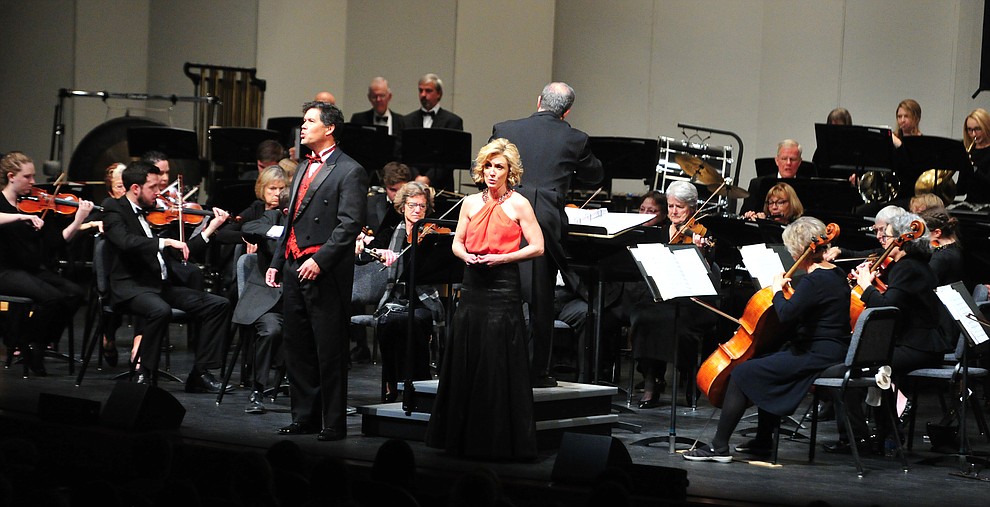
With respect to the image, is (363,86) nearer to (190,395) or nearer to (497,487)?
(190,395)

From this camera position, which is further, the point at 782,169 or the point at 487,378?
the point at 782,169

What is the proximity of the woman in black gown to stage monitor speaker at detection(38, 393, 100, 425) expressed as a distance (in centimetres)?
138

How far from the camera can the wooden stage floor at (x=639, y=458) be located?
15.3 ft

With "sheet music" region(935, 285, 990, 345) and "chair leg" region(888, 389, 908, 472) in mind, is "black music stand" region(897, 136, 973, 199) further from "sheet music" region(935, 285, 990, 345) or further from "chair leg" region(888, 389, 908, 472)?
"sheet music" region(935, 285, 990, 345)

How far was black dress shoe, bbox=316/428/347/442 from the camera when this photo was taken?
18.0 feet

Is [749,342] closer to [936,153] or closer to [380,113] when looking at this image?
[936,153]

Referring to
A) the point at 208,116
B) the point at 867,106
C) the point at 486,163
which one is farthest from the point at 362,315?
the point at 867,106

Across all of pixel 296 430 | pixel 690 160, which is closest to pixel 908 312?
pixel 296 430

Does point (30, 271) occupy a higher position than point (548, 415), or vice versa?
point (30, 271)

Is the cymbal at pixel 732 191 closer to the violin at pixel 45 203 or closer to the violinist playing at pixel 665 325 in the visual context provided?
the violinist playing at pixel 665 325

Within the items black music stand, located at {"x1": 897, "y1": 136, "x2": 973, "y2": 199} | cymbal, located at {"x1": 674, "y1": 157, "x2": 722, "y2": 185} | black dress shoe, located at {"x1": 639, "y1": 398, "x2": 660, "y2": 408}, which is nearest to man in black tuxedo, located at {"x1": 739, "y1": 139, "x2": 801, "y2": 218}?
cymbal, located at {"x1": 674, "y1": 157, "x2": 722, "y2": 185}

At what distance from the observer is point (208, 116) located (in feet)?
38.0

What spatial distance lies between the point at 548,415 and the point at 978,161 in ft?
14.3

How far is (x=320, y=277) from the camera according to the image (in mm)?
5520
